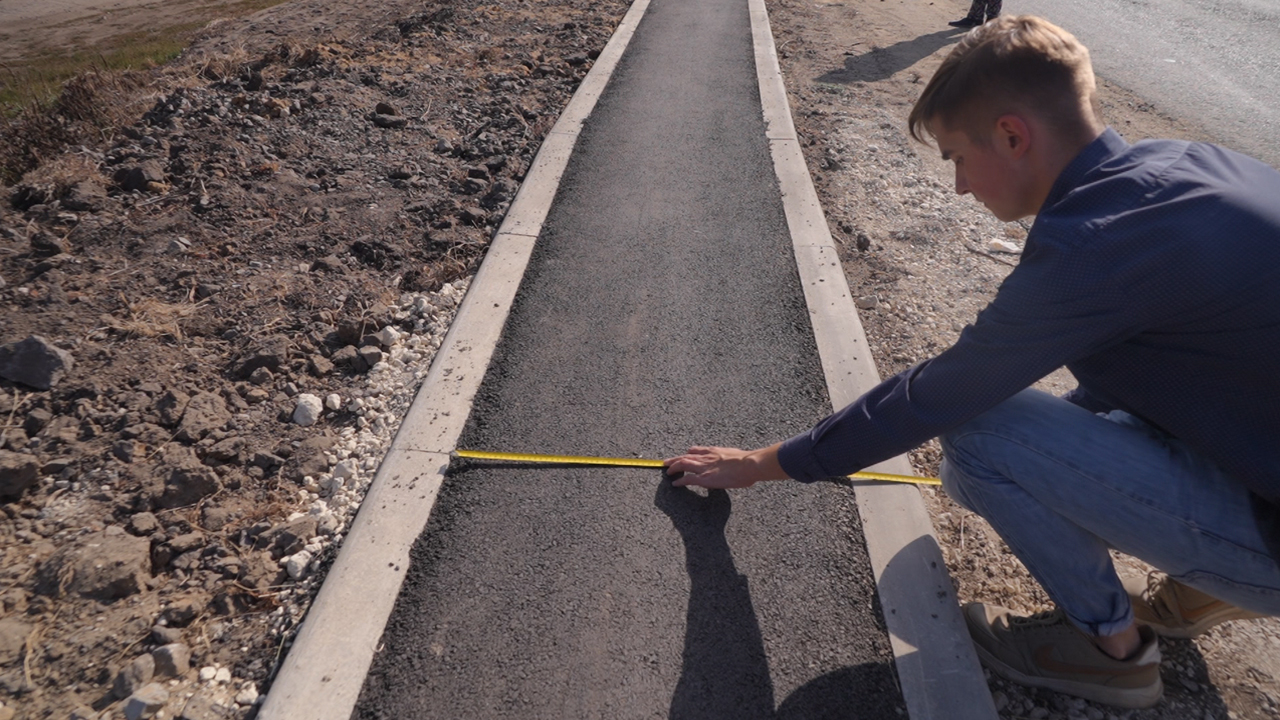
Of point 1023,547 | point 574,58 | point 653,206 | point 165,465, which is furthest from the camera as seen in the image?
point 574,58

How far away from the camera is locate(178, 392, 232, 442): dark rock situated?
3.10 m

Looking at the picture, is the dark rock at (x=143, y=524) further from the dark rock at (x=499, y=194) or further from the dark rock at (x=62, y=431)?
the dark rock at (x=499, y=194)

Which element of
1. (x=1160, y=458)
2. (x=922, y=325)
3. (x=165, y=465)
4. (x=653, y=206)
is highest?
(x=1160, y=458)

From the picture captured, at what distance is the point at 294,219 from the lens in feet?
15.2

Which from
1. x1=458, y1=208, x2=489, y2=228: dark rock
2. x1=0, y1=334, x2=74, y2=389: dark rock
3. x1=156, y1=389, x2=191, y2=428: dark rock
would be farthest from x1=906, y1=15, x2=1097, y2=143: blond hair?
x1=0, y1=334, x2=74, y2=389: dark rock

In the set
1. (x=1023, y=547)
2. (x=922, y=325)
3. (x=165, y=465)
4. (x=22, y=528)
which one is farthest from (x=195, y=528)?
(x=922, y=325)

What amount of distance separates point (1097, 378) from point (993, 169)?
2.10 ft

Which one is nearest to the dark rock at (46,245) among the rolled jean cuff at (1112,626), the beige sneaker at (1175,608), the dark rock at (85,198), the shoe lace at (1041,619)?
the dark rock at (85,198)

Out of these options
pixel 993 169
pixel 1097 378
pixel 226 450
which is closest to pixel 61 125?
pixel 226 450

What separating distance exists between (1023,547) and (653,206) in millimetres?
3479

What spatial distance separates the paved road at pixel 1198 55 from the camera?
7344 mm

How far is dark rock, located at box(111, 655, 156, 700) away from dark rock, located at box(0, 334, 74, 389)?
162 cm

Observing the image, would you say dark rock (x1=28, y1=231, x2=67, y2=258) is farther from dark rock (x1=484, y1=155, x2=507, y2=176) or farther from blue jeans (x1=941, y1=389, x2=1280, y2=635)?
blue jeans (x1=941, y1=389, x2=1280, y2=635)

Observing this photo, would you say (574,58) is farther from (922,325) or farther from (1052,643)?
(1052,643)
